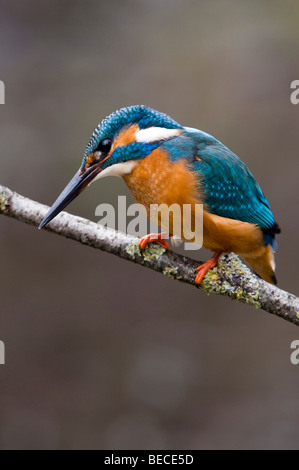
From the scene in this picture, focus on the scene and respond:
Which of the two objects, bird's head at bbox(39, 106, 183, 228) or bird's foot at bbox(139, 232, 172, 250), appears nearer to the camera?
bird's head at bbox(39, 106, 183, 228)

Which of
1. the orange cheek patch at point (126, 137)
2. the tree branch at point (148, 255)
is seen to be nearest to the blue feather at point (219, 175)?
the orange cheek patch at point (126, 137)

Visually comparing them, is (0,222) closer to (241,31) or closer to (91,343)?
(91,343)

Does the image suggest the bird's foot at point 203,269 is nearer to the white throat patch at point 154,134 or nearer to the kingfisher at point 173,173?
the kingfisher at point 173,173

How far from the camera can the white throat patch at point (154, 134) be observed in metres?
2.18

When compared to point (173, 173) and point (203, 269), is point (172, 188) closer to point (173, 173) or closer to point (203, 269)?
point (173, 173)

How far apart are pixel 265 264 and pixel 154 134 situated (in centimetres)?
78

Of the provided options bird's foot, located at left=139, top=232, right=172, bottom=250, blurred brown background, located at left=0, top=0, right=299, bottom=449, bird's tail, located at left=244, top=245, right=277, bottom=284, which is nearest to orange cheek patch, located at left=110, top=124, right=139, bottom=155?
bird's foot, located at left=139, top=232, right=172, bottom=250

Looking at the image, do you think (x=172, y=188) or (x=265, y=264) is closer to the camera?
(x=172, y=188)

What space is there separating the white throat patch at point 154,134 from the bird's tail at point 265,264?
0.66 metres

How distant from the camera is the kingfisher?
211cm

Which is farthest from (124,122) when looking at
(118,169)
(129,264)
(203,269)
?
(129,264)

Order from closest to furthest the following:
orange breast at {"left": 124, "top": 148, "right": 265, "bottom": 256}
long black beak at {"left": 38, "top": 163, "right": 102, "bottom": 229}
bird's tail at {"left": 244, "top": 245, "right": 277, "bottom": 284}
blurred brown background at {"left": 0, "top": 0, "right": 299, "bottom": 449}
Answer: long black beak at {"left": 38, "top": 163, "right": 102, "bottom": 229} → orange breast at {"left": 124, "top": 148, "right": 265, "bottom": 256} → bird's tail at {"left": 244, "top": 245, "right": 277, "bottom": 284} → blurred brown background at {"left": 0, "top": 0, "right": 299, "bottom": 449}

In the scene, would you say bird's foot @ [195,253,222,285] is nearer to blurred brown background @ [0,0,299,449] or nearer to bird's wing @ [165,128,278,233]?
bird's wing @ [165,128,278,233]

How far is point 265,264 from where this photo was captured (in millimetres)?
2600
